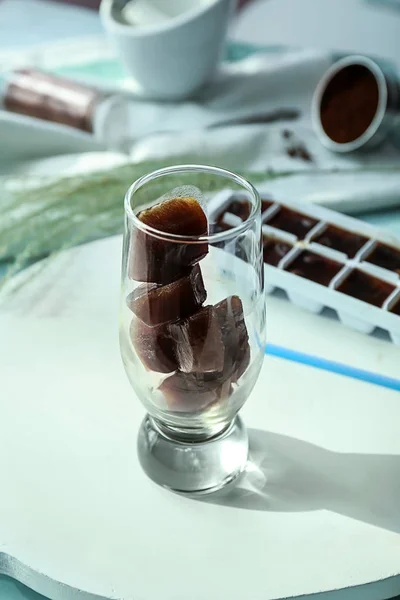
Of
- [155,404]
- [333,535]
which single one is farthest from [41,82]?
[333,535]

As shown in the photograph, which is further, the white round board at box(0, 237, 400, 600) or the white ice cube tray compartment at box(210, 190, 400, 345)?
the white ice cube tray compartment at box(210, 190, 400, 345)

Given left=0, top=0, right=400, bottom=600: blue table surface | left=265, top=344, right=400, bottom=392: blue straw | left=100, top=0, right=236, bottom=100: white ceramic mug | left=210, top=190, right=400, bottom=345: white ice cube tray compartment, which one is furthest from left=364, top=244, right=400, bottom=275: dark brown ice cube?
left=0, top=0, right=400, bottom=600: blue table surface

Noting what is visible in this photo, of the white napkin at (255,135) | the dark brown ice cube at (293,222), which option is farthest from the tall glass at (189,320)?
the white napkin at (255,135)

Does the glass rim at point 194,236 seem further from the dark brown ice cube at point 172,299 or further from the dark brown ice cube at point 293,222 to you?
the dark brown ice cube at point 293,222

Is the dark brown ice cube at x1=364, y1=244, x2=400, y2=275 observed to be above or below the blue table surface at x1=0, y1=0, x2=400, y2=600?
above

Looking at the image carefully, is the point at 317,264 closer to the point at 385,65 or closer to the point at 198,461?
the point at 198,461

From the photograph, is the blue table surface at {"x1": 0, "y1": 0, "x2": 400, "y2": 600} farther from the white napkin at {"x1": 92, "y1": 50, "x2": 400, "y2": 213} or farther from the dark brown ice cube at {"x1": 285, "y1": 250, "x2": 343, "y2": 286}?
the dark brown ice cube at {"x1": 285, "y1": 250, "x2": 343, "y2": 286}
